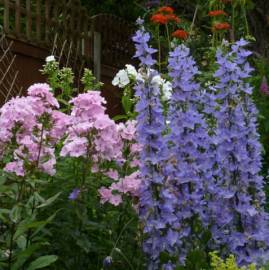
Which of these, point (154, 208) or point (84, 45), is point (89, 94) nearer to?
point (154, 208)

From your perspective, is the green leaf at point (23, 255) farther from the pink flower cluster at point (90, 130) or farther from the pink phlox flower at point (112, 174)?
the pink phlox flower at point (112, 174)

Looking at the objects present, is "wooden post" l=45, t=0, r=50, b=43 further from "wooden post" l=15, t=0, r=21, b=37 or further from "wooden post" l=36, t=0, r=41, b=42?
"wooden post" l=15, t=0, r=21, b=37

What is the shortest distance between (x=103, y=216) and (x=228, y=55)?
885 millimetres

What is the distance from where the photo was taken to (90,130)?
3088mm

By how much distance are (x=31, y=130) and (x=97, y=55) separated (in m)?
7.87

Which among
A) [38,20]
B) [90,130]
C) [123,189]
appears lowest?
[123,189]

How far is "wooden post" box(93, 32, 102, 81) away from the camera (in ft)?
34.5

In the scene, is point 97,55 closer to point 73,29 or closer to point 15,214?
point 73,29

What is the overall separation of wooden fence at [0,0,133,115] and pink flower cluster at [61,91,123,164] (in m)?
4.72

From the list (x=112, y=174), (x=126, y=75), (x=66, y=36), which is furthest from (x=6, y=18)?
(x=112, y=174)

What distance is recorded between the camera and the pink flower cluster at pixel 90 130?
10.1 ft

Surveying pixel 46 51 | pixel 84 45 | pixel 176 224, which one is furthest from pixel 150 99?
pixel 84 45

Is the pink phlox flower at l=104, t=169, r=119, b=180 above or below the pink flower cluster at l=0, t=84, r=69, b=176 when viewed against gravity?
below

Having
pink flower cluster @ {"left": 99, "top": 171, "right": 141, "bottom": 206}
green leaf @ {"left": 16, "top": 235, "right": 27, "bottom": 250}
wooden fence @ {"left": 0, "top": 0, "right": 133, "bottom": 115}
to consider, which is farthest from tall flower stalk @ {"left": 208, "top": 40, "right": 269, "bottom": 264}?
wooden fence @ {"left": 0, "top": 0, "right": 133, "bottom": 115}
